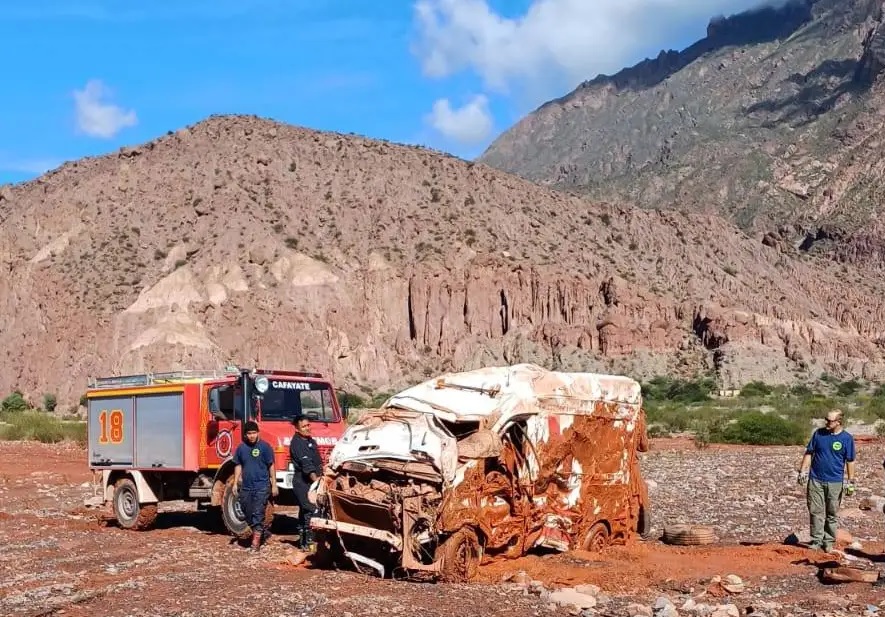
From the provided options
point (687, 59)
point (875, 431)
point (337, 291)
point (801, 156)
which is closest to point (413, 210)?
point (337, 291)

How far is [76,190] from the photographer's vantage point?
3356 inches

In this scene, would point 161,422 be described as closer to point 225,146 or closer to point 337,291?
point 337,291

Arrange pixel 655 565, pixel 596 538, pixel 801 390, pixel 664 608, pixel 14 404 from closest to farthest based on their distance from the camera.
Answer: pixel 664 608 → pixel 655 565 → pixel 596 538 → pixel 14 404 → pixel 801 390

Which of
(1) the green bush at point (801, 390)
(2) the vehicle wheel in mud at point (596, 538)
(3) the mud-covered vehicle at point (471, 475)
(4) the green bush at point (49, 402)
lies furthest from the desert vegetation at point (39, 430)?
(1) the green bush at point (801, 390)

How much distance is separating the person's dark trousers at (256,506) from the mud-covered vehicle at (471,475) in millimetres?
1891

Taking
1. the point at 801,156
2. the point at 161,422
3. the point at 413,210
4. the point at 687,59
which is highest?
the point at 687,59

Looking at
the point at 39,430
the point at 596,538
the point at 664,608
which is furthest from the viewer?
the point at 39,430

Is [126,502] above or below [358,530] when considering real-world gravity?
above

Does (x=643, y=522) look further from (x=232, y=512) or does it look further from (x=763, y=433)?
(x=763, y=433)

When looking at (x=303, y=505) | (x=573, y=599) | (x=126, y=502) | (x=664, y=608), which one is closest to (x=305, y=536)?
(x=303, y=505)

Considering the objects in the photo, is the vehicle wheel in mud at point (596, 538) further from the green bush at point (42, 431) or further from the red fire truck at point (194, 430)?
the green bush at point (42, 431)

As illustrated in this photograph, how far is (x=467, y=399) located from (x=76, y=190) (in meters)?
77.2

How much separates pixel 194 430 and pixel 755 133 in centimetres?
13790

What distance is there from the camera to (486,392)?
13906 millimetres
